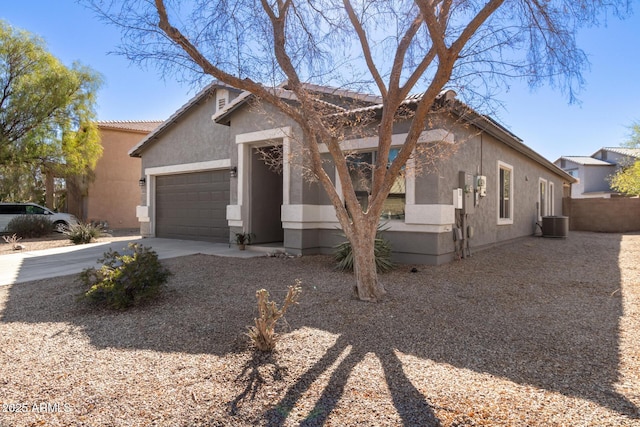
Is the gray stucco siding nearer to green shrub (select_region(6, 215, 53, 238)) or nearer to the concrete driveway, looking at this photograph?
the concrete driveway

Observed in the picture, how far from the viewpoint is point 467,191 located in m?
9.52

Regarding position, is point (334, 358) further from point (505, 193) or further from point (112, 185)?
point (112, 185)

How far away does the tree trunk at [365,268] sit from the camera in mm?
5555

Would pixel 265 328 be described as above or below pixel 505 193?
below

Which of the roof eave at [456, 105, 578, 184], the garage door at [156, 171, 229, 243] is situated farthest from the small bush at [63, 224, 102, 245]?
the roof eave at [456, 105, 578, 184]

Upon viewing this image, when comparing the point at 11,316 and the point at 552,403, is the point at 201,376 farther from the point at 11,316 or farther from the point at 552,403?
the point at 11,316

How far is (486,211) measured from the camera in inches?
451

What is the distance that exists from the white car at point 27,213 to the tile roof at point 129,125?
566cm

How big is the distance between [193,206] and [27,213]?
31.6ft

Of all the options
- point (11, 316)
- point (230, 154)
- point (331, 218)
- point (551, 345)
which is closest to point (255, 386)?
point (551, 345)

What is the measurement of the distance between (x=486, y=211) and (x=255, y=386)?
9.72 m

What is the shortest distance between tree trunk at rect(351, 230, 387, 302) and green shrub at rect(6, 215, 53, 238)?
16.4 m

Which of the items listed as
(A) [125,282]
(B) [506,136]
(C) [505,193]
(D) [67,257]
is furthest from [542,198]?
(D) [67,257]

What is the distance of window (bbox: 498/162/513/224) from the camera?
12.7m
